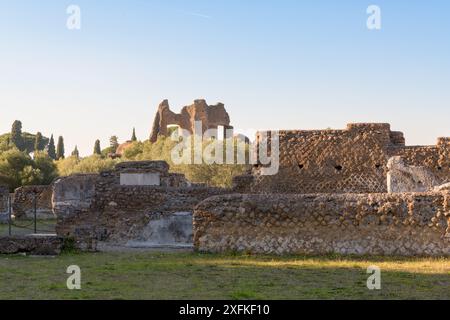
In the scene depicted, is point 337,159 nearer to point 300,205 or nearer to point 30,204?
point 300,205

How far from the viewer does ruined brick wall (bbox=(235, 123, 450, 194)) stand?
23828 mm

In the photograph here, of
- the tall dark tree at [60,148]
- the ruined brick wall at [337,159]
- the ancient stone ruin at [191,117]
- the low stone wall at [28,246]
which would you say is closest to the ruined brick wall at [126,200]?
the ruined brick wall at [337,159]

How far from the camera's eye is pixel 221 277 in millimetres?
11773

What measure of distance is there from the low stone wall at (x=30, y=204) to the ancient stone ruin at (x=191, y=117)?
43994mm

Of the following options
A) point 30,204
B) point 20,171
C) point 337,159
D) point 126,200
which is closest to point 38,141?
point 20,171

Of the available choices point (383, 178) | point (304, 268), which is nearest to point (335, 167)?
point (383, 178)

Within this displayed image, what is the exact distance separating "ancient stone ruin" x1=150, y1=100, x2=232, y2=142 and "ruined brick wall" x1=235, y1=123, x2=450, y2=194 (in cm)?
5710

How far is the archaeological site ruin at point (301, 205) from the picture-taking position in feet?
48.6

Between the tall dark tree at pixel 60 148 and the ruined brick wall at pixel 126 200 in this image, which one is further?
the tall dark tree at pixel 60 148

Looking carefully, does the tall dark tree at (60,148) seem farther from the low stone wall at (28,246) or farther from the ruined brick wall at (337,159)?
the low stone wall at (28,246)

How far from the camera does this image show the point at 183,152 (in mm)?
63875

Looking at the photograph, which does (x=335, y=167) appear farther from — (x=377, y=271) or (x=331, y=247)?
(x=377, y=271)

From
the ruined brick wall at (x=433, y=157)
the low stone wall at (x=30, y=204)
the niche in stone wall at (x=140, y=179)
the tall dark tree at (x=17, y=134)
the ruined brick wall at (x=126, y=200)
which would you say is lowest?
the low stone wall at (x=30, y=204)
